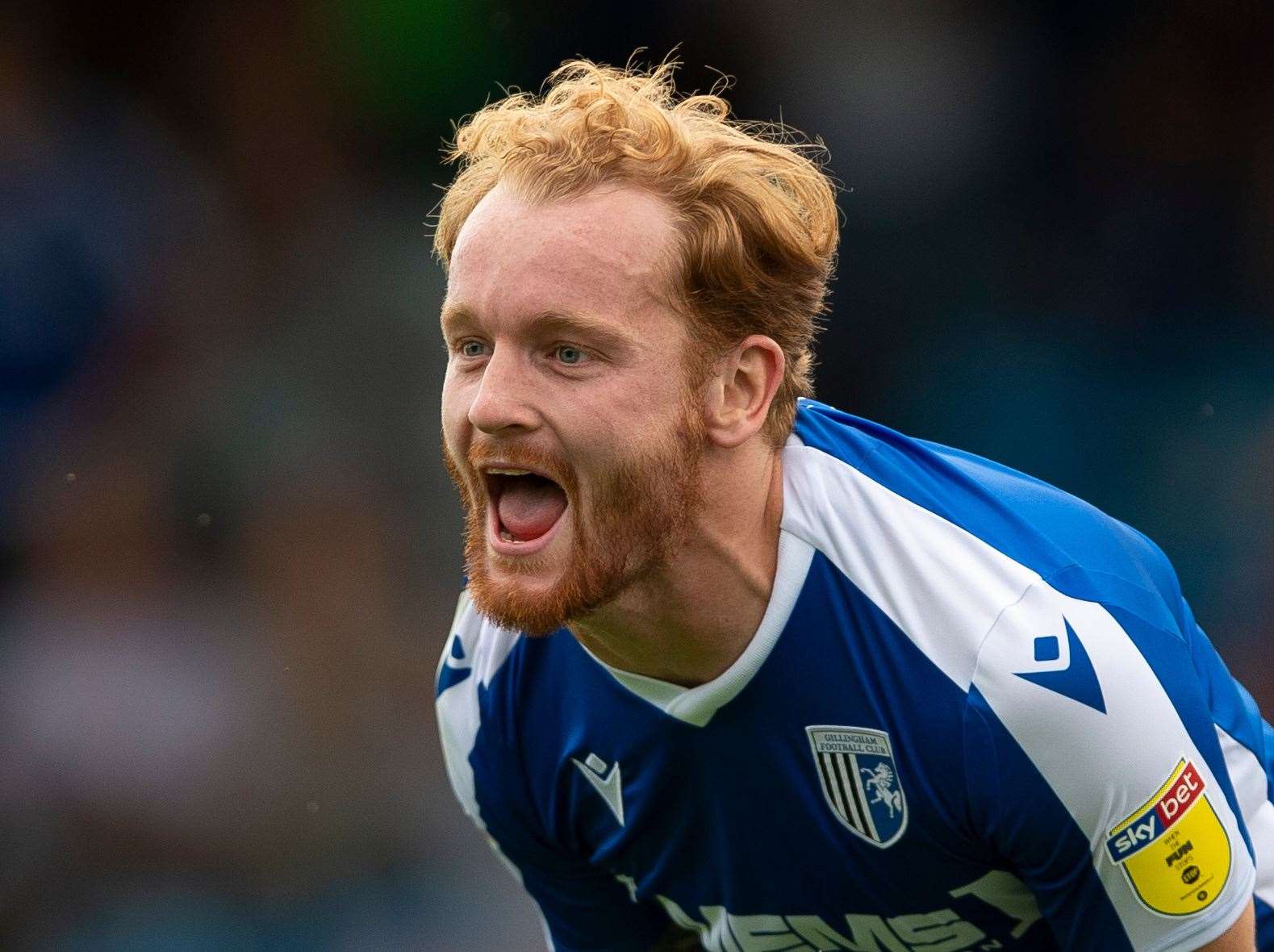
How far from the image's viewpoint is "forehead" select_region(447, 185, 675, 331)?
2740mm

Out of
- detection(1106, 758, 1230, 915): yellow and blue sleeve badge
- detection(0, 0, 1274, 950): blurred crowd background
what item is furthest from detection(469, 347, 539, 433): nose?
detection(0, 0, 1274, 950): blurred crowd background

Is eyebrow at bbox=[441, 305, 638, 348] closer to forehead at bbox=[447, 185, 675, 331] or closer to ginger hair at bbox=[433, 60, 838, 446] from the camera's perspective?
forehead at bbox=[447, 185, 675, 331]

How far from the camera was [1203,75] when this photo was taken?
7098 millimetres

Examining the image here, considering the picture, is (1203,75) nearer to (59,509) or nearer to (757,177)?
(757,177)

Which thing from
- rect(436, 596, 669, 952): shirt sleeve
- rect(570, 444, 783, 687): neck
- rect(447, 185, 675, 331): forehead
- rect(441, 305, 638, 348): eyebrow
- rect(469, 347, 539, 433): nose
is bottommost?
rect(436, 596, 669, 952): shirt sleeve

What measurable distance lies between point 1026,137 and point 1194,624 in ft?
14.5

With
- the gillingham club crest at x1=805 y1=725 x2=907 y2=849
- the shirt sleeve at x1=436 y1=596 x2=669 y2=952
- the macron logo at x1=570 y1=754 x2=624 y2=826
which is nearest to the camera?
the gillingham club crest at x1=805 y1=725 x2=907 y2=849

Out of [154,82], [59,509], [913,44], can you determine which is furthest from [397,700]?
[913,44]

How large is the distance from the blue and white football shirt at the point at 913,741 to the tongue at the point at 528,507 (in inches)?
16.3

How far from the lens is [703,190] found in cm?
293

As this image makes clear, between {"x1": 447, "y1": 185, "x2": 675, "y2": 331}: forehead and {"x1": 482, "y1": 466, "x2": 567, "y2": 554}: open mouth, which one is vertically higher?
{"x1": 447, "y1": 185, "x2": 675, "y2": 331}: forehead

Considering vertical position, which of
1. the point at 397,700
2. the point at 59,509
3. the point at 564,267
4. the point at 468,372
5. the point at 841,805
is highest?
the point at 564,267

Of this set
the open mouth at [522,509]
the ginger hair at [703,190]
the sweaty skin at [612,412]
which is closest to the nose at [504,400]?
the sweaty skin at [612,412]

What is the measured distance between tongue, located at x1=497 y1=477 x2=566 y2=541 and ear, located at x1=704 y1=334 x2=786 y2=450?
0.31 m
